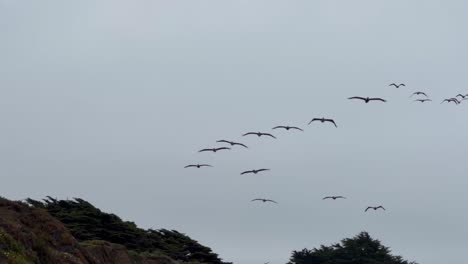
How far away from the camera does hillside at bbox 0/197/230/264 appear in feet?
106

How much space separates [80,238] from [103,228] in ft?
8.25

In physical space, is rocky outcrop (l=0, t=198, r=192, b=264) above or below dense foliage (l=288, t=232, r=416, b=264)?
below

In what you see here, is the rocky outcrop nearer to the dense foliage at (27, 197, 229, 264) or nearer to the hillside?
the hillside

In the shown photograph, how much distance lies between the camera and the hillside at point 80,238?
106 feet

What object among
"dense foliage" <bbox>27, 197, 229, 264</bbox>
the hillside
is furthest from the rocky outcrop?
"dense foliage" <bbox>27, 197, 229, 264</bbox>

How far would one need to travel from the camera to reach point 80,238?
170 feet

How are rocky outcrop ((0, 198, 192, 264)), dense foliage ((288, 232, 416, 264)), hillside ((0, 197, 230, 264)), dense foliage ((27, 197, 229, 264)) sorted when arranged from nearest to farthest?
rocky outcrop ((0, 198, 192, 264)) → hillside ((0, 197, 230, 264)) → dense foliage ((27, 197, 229, 264)) → dense foliage ((288, 232, 416, 264))

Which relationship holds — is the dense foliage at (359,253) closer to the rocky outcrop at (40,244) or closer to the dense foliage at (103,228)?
the dense foliage at (103,228)

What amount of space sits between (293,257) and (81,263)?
57.6 meters

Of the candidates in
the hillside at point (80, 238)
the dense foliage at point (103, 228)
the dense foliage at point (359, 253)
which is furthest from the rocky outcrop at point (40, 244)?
the dense foliage at point (359, 253)

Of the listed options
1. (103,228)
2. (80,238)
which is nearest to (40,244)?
(80,238)

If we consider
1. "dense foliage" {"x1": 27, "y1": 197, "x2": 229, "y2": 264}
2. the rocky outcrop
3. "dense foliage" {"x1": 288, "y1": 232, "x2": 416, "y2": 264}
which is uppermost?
"dense foliage" {"x1": 288, "y1": 232, "x2": 416, "y2": 264}

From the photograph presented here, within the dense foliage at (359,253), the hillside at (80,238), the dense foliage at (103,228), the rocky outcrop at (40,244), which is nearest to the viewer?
the rocky outcrop at (40,244)

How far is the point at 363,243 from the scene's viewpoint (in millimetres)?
87688
